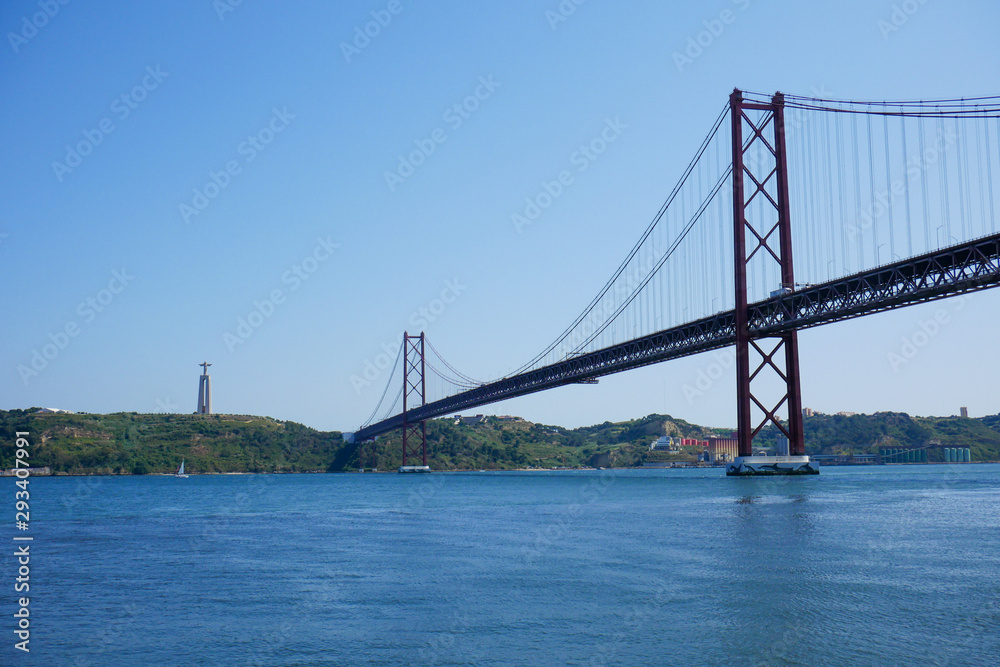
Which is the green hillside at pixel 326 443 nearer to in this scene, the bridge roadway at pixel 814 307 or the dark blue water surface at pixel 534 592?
the bridge roadway at pixel 814 307

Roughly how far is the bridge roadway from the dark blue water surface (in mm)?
13497

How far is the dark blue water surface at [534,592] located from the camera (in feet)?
36.1

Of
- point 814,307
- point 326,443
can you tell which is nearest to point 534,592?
point 814,307

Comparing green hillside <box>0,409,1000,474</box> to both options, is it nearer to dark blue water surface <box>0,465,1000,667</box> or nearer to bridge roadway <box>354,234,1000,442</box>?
bridge roadway <box>354,234,1000,442</box>

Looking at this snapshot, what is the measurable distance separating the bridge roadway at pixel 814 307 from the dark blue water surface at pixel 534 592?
13497 mm

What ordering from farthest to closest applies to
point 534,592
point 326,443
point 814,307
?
point 326,443, point 814,307, point 534,592

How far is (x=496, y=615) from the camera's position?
13.0m

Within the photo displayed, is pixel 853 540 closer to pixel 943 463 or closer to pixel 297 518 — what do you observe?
pixel 297 518

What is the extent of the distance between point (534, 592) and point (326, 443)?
134 meters

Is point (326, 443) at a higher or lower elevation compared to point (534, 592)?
higher

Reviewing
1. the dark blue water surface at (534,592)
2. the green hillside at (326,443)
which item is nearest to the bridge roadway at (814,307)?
the dark blue water surface at (534,592)

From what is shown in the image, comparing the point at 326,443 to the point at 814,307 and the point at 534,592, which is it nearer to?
the point at 814,307

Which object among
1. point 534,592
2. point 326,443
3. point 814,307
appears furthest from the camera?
point 326,443

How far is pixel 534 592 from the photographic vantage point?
14.7m
